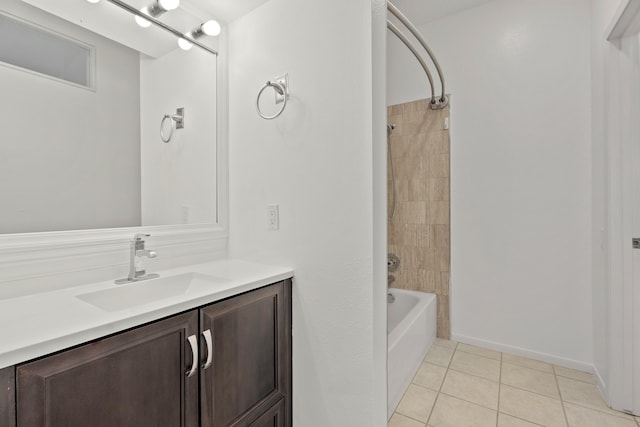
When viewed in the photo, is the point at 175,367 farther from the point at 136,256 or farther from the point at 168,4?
the point at 168,4

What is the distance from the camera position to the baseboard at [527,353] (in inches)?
78.2

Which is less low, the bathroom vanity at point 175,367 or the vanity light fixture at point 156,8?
the vanity light fixture at point 156,8

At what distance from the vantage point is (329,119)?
1284 mm

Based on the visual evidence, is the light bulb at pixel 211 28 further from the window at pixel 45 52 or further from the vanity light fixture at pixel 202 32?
the window at pixel 45 52

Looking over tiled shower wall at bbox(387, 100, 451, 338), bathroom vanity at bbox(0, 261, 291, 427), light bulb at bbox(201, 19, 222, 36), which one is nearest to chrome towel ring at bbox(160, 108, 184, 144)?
light bulb at bbox(201, 19, 222, 36)

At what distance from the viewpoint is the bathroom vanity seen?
0.69 m

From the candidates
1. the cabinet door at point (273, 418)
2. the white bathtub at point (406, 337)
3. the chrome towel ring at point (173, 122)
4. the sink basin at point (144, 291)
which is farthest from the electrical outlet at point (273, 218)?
the white bathtub at point (406, 337)

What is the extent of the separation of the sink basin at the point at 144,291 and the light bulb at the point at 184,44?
1.16 metres

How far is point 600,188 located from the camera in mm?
1746

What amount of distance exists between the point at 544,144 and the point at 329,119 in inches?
67.2

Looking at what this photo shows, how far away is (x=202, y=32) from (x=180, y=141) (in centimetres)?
59

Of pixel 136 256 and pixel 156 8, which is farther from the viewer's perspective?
pixel 156 8

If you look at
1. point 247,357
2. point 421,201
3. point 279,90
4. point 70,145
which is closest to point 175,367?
point 247,357

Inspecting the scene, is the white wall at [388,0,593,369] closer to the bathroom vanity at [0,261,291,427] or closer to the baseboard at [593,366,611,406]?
the baseboard at [593,366,611,406]
